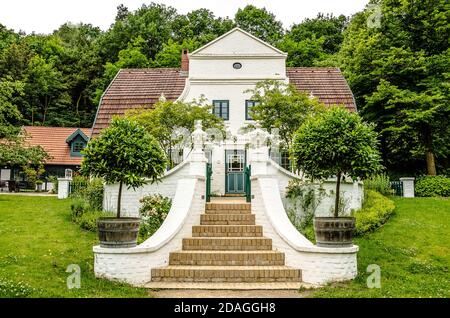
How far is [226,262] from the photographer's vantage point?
10.2 metres

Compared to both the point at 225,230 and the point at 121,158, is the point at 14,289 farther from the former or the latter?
the point at 225,230

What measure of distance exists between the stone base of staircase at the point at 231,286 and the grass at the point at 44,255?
0.51 metres

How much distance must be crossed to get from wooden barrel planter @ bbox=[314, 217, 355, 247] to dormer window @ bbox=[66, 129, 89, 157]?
2748 cm

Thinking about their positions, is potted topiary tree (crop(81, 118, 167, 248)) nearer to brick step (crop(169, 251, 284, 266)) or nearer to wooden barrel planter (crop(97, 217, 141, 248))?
wooden barrel planter (crop(97, 217, 141, 248))

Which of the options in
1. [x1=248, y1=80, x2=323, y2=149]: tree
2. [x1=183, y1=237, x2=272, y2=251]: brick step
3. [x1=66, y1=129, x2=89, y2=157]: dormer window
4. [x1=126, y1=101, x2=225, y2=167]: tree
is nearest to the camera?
[x1=183, y1=237, x2=272, y2=251]: brick step

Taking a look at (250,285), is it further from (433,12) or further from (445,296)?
(433,12)

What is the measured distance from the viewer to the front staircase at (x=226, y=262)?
9469mm

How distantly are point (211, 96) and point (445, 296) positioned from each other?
16631 millimetres

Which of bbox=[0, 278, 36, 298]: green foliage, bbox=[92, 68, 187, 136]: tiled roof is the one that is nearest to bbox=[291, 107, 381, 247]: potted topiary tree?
bbox=[0, 278, 36, 298]: green foliage

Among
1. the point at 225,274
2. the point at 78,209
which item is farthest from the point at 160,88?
the point at 225,274

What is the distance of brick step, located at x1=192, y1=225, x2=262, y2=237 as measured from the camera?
11.5m

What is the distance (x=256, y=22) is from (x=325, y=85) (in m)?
22.3

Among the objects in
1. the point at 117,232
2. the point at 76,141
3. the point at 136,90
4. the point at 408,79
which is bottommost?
the point at 117,232

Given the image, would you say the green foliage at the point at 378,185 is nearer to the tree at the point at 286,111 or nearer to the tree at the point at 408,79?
the tree at the point at 286,111
